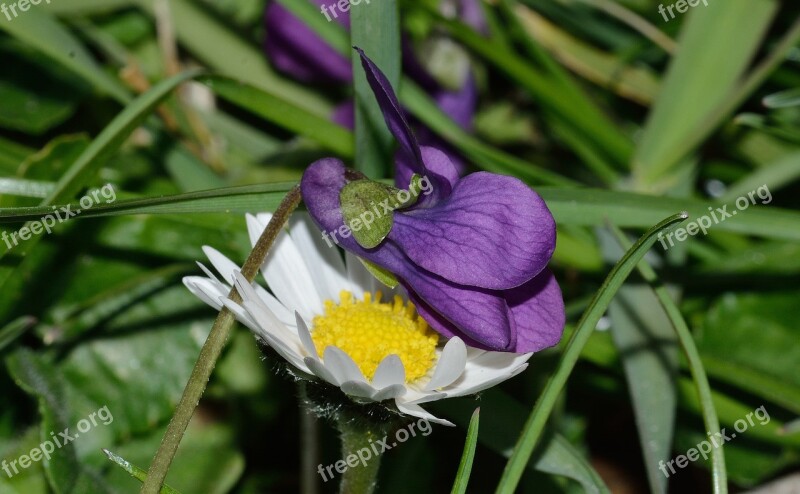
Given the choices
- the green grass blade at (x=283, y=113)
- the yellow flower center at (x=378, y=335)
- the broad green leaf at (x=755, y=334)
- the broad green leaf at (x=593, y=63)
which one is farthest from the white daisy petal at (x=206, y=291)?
the broad green leaf at (x=593, y=63)

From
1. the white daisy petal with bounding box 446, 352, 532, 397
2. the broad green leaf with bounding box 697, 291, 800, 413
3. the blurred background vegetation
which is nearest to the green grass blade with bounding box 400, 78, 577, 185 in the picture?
the blurred background vegetation

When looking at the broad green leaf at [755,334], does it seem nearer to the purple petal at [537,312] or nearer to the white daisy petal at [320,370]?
the purple petal at [537,312]

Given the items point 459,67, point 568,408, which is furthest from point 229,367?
point 459,67

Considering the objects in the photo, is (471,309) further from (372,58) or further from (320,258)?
(372,58)

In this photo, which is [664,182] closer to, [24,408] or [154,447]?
[154,447]

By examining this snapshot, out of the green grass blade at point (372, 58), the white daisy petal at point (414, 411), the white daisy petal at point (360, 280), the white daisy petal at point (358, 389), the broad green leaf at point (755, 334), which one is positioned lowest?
the white daisy petal at point (414, 411)

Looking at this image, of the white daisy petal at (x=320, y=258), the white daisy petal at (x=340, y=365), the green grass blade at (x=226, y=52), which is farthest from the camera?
the green grass blade at (x=226, y=52)
